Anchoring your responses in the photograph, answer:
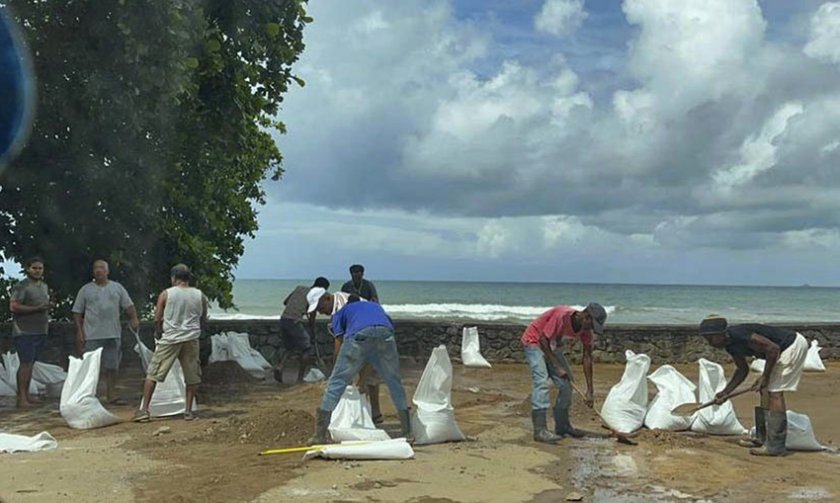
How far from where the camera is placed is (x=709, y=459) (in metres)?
7.21

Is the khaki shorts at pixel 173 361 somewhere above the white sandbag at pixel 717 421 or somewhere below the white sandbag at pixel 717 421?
Result: above

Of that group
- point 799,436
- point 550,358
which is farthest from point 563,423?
point 799,436

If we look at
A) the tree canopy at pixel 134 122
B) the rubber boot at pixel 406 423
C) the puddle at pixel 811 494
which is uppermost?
the tree canopy at pixel 134 122

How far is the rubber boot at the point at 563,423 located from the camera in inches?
318

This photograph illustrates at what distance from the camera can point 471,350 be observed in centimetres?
1445

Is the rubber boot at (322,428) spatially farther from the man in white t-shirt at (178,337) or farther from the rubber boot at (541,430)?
the man in white t-shirt at (178,337)

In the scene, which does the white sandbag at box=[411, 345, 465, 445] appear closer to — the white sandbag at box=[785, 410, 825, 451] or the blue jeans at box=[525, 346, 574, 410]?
the blue jeans at box=[525, 346, 574, 410]

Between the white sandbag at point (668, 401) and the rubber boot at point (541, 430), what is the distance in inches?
41.3

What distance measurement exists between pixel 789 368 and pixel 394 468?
3458mm

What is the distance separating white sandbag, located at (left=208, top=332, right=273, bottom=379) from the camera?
41.0 ft

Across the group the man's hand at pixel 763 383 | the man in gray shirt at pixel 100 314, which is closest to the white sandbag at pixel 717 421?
the man's hand at pixel 763 383

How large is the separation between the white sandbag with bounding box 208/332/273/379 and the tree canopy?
113cm

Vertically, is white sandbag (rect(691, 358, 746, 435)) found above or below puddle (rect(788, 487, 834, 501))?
above

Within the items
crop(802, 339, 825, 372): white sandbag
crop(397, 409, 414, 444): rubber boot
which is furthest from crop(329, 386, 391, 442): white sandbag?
crop(802, 339, 825, 372): white sandbag
